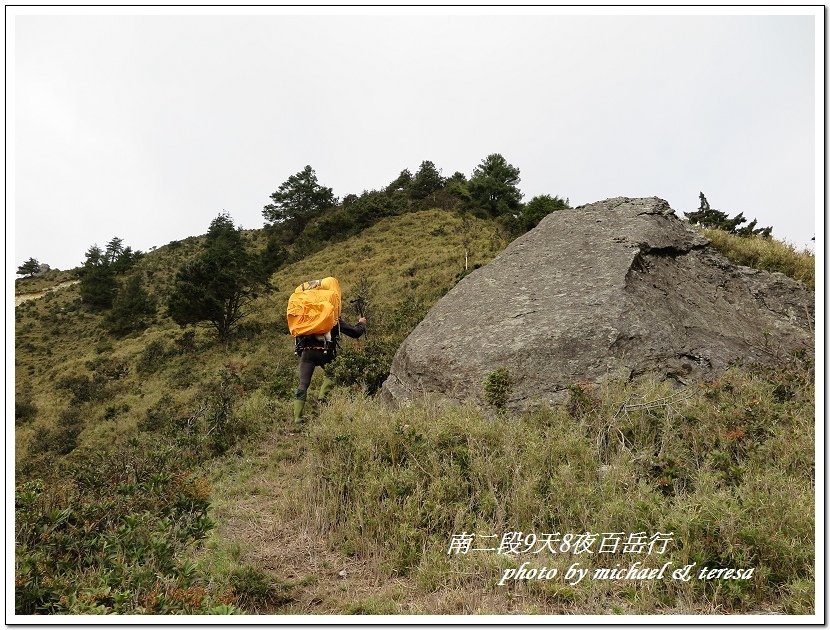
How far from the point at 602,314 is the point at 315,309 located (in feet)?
12.0

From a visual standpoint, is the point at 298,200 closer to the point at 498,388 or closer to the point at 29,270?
the point at 29,270

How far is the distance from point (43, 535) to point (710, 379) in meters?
6.63

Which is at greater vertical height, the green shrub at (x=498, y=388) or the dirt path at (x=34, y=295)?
the dirt path at (x=34, y=295)

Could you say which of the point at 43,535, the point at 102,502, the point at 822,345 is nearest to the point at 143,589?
the point at 43,535

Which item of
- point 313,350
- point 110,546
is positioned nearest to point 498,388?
point 313,350

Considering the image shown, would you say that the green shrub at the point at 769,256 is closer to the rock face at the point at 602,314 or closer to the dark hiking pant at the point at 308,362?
the rock face at the point at 602,314

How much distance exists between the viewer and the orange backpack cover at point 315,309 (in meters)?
6.18

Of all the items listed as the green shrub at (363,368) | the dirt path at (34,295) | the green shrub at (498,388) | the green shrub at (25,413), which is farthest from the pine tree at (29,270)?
the green shrub at (498,388)

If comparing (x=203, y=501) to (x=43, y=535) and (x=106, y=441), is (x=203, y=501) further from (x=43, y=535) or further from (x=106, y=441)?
(x=106, y=441)

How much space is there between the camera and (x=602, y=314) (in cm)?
597

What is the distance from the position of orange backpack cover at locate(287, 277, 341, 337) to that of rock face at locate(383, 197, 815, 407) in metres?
1.39

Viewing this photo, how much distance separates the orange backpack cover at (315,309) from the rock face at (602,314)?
139 cm

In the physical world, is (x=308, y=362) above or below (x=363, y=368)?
above

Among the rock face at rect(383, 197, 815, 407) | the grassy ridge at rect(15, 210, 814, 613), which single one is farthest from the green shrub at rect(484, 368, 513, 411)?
the grassy ridge at rect(15, 210, 814, 613)
